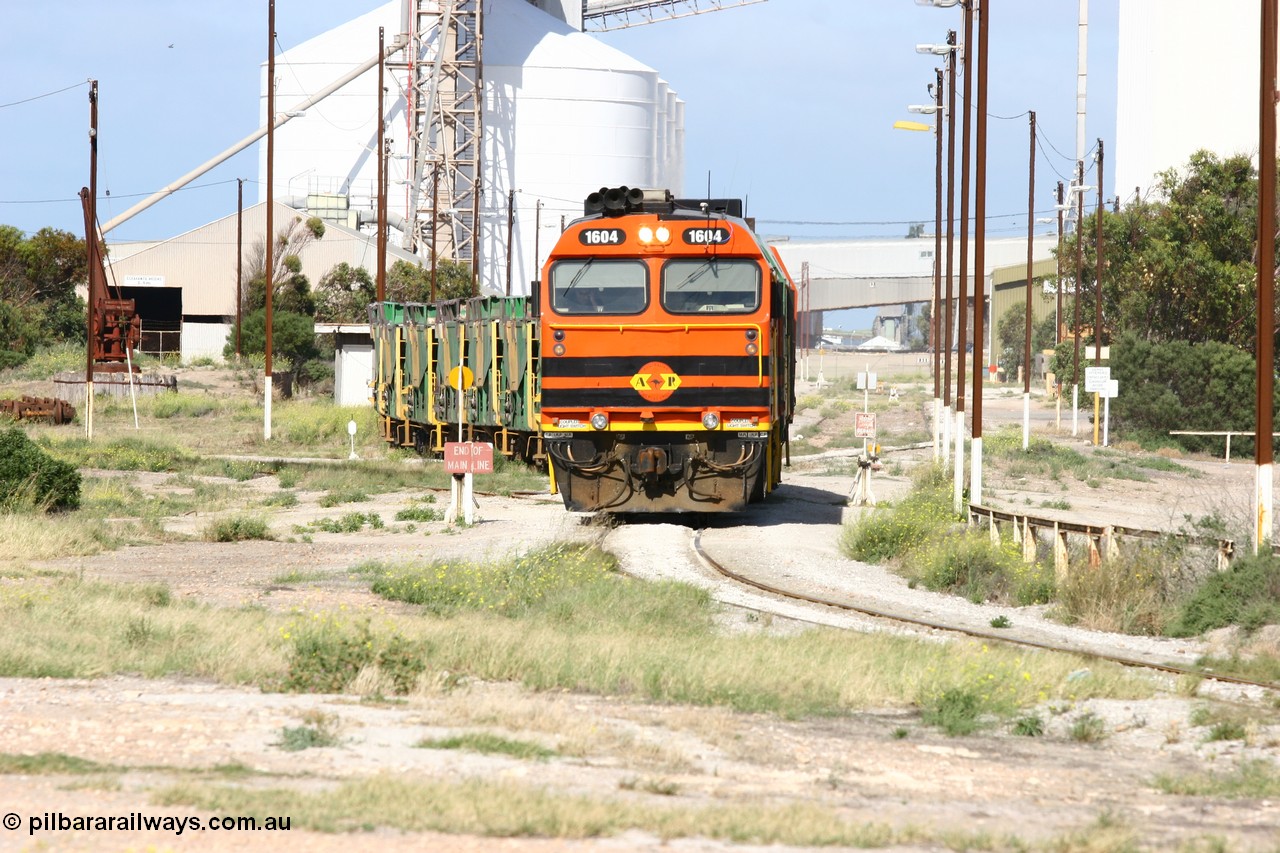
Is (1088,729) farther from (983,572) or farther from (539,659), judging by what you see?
(983,572)

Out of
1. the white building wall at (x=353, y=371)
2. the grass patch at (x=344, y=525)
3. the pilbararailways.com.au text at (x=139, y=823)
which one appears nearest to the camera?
the pilbararailways.com.au text at (x=139, y=823)

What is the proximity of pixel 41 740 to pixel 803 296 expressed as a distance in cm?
12244

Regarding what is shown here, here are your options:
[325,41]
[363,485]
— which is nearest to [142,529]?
[363,485]

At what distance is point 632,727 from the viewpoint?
31.5ft

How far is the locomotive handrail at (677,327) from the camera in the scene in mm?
21062

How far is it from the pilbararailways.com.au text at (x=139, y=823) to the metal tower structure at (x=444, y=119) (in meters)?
81.5

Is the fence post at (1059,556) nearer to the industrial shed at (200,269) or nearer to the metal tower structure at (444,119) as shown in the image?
the industrial shed at (200,269)

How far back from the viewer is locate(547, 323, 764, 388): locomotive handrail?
829 inches

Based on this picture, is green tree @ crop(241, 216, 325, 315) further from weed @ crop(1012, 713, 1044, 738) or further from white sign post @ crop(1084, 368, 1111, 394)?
weed @ crop(1012, 713, 1044, 738)

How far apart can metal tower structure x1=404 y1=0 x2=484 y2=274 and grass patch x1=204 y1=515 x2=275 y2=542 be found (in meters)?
65.1

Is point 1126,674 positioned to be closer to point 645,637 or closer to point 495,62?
point 645,637

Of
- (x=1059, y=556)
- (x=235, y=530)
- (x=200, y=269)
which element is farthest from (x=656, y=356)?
(x=200, y=269)

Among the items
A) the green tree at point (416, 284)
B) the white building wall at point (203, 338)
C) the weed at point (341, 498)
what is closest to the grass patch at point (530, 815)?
the weed at point (341, 498)

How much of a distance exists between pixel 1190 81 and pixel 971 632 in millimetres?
72904
